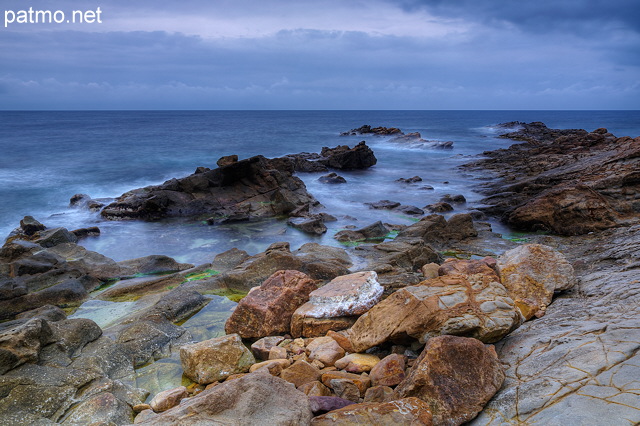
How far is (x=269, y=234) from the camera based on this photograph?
1784cm

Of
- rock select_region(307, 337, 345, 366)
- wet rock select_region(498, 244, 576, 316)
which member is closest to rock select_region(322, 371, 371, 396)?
rock select_region(307, 337, 345, 366)

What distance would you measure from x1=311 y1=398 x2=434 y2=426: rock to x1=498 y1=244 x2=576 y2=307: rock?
3.29 meters

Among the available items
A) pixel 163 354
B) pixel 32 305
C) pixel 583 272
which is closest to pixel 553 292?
pixel 583 272

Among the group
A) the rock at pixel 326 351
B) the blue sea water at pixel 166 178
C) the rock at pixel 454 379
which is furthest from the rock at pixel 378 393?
the blue sea water at pixel 166 178

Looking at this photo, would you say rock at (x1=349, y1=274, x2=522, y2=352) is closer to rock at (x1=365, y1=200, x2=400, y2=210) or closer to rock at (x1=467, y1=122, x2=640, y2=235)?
rock at (x1=467, y1=122, x2=640, y2=235)

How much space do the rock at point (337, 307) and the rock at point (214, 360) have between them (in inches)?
46.9

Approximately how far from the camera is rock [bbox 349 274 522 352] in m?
5.51

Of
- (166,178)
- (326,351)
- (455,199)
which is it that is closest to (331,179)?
(455,199)

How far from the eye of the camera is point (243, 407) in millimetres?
4016

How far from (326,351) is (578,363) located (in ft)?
10.9

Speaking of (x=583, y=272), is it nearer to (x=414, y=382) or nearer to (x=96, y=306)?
(x=414, y=382)

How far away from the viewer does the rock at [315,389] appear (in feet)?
17.3

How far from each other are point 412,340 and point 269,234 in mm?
12337

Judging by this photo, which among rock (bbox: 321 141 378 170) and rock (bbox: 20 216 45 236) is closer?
rock (bbox: 20 216 45 236)
